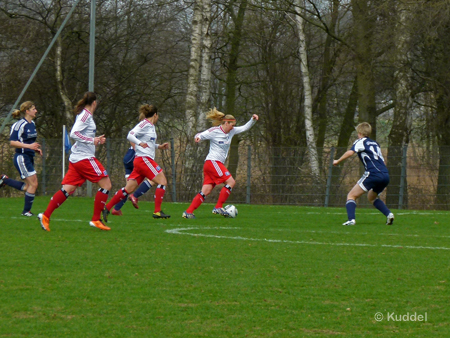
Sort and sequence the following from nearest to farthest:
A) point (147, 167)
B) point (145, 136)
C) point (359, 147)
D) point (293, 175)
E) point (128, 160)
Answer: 1. point (359, 147)
2. point (147, 167)
3. point (145, 136)
4. point (128, 160)
5. point (293, 175)

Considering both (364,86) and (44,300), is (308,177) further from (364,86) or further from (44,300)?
(44,300)

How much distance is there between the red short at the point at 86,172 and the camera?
35.0 ft

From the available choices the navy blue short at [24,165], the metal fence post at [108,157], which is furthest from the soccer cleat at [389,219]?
the metal fence post at [108,157]

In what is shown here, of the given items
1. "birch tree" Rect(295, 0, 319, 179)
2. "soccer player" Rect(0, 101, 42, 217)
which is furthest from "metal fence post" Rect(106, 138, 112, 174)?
"soccer player" Rect(0, 101, 42, 217)

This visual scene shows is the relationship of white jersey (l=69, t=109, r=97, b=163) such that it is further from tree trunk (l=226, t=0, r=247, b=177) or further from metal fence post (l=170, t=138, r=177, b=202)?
tree trunk (l=226, t=0, r=247, b=177)

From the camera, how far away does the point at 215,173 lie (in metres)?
14.1

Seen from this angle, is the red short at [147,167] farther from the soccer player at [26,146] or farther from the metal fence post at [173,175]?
the metal fence post at [173,175]

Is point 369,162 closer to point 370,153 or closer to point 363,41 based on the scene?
point 370,153

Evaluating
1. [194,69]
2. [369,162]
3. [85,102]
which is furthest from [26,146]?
[194,69]

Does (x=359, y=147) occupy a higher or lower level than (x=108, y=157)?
lower

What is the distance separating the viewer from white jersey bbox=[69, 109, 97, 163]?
34.9ft

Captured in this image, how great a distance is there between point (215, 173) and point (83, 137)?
Result: 3.87 metres

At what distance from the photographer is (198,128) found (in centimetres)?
2536

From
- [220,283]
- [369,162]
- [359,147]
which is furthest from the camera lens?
[369,162]
